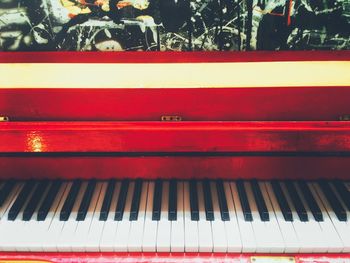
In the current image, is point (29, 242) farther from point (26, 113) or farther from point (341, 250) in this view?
point (341, 250)

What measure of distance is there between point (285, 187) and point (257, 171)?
191mm

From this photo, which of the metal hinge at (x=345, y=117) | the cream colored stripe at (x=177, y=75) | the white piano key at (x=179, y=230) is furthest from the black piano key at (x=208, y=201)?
the metal hinge at (x=345, y=117)

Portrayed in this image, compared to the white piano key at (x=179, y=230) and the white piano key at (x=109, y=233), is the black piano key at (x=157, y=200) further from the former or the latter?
the white piano key at (x=109, y=233)

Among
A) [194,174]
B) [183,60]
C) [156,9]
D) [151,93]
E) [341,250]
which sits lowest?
[341,250]

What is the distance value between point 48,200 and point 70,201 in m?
0.12

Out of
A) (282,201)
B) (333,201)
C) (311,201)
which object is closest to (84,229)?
(282,201)

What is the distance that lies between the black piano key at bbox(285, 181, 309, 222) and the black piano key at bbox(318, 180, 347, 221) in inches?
6.4

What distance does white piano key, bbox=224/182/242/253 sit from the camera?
60.3 inches

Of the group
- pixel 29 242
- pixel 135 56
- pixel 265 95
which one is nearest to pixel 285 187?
pixel 265 95

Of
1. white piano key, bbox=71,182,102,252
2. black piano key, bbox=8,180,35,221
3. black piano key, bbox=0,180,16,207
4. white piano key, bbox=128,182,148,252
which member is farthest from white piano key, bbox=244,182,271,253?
black piano key, bbox=0,180,16,207

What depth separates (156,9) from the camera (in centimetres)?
155

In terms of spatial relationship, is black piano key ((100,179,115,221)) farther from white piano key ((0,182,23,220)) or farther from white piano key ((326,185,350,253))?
white piano key ((326,185,350,253))

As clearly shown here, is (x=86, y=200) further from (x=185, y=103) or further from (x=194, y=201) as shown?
(x=185, y=103)

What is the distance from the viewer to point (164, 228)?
5.30 feet
